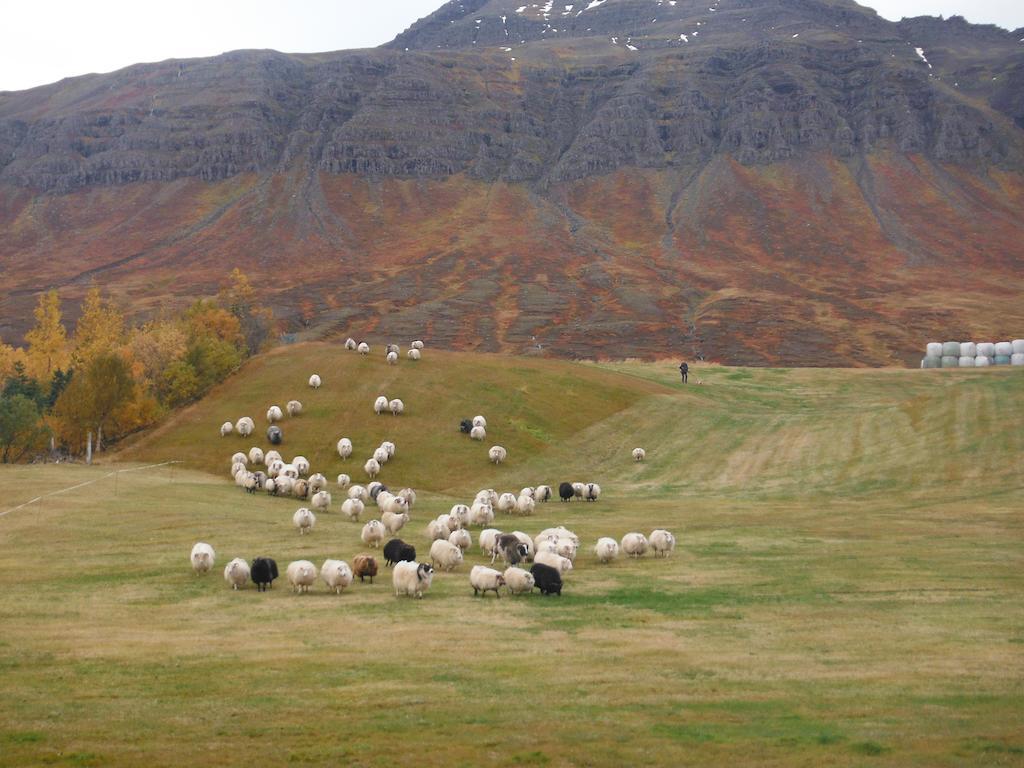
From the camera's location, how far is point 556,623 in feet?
80.8

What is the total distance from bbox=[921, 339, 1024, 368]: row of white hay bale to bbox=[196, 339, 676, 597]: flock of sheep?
66.5 m

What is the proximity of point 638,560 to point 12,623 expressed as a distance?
63.8ft

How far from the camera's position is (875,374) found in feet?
312

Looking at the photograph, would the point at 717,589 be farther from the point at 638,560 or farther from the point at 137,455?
the point at 137,455

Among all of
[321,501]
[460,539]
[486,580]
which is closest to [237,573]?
[486,580]

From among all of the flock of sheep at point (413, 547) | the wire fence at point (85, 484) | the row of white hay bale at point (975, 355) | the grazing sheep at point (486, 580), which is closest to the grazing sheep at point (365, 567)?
the flock of sheep at point (413, 547)

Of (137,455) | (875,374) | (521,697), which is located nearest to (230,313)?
(137,455)

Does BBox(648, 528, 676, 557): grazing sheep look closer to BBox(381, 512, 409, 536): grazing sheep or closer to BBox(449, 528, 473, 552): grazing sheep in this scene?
BBox(449, 528, 473, 552): grazing sheep

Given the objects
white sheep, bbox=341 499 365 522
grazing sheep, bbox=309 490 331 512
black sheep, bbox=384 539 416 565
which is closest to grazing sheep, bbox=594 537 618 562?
black sheep, bbox=384 539 416 565

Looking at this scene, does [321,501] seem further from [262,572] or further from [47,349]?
[47,349]

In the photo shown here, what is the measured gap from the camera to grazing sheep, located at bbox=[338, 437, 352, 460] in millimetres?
58344

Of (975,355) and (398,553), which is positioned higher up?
(975,355)

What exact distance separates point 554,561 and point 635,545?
5.76 metres

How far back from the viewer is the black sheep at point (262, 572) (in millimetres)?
29281
